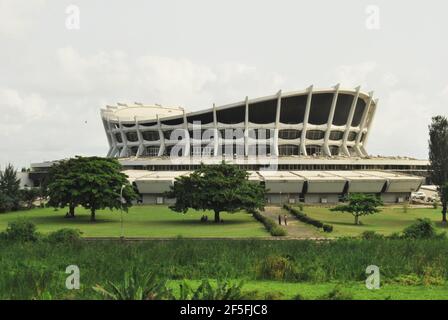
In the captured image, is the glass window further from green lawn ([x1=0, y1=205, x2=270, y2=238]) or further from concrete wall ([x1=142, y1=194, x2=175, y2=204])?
green lawn ([x1=0, y1=205, x2=270, y2=238])

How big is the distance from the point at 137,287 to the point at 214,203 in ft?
114

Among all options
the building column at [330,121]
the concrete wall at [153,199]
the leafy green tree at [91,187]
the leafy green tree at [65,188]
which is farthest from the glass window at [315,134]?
the leafy green tree at [65,188]

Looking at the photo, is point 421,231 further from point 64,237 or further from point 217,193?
point 64,237

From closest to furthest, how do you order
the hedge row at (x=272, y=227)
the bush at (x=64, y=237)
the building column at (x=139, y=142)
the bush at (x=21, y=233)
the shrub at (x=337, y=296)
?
the shrub at (x=337, y=296), the bush at (x=64, y=237), the bush at (x=21, y=233), the hedge row at (x=272, y=227), the building column at (x=139, y=142)

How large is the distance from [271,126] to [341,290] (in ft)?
263

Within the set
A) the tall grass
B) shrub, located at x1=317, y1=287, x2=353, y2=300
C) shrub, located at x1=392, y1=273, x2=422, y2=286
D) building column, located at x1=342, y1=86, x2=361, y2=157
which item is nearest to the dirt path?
the tall grass

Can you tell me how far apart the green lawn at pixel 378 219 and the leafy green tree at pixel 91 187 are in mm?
20283

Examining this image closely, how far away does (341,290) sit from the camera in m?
19.3

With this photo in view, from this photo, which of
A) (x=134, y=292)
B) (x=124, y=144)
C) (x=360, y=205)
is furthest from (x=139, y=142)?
(x=134, y=292)

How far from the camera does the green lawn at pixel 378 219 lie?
43.7 m

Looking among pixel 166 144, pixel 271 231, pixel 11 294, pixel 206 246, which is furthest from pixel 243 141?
pixel 11 294

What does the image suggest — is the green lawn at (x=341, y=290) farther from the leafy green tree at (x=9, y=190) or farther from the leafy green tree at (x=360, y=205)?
the leafy green tree at (x=9, y=190)

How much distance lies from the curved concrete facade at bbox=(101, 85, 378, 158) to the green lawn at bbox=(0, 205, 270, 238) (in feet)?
124
